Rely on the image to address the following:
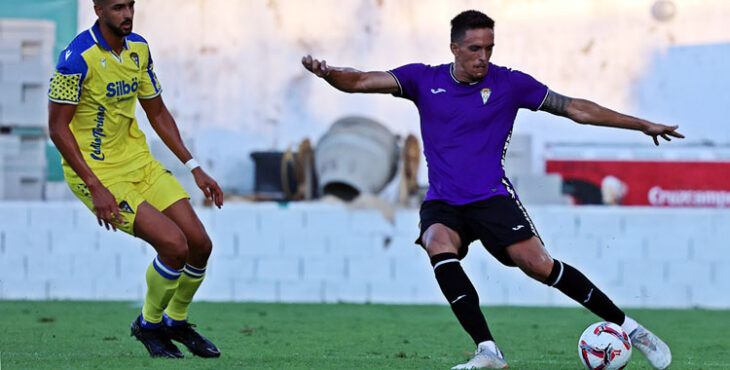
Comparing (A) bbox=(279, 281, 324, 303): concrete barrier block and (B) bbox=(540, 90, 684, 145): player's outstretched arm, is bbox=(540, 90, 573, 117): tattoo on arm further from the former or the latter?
(A) bbox=(279, 281, 324, 303): concrete barrier block

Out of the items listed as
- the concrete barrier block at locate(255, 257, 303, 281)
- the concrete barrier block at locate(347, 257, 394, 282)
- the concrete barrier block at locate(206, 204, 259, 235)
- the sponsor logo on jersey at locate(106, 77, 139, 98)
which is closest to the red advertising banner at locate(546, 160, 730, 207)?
the concrete barrier block at locate(347, 257, 394, 282)

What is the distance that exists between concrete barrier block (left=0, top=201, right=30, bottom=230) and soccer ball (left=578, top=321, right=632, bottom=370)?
256 inches

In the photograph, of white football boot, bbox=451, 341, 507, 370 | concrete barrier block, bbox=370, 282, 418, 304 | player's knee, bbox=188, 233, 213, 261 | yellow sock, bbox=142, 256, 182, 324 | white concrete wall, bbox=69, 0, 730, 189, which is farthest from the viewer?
white concrete wall, bbox=69, 0, 730, 189

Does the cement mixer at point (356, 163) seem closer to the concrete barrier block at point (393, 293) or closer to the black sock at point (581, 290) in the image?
the concrete barrier block at point (393, 293)

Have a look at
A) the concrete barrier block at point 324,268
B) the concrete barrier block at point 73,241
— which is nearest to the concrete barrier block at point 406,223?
the concrete barrier block at point 324,268

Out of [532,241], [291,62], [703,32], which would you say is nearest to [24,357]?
[532,241]

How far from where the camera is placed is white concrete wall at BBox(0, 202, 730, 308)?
35.7 ft

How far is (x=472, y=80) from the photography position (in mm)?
6227

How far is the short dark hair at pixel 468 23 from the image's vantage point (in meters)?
6.06

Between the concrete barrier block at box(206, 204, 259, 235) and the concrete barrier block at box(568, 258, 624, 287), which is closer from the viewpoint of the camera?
the concrete barrier block at box(568, 258, 624, 287)

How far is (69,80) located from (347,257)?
5.36 m

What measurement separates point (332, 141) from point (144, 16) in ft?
10.6

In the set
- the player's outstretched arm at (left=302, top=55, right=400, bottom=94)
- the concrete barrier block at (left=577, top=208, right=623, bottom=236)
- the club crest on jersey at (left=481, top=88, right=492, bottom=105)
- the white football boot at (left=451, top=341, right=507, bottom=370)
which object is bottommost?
the white football boot at (left=451, top=341, right=507, bottom=370)

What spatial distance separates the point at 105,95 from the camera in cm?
613
